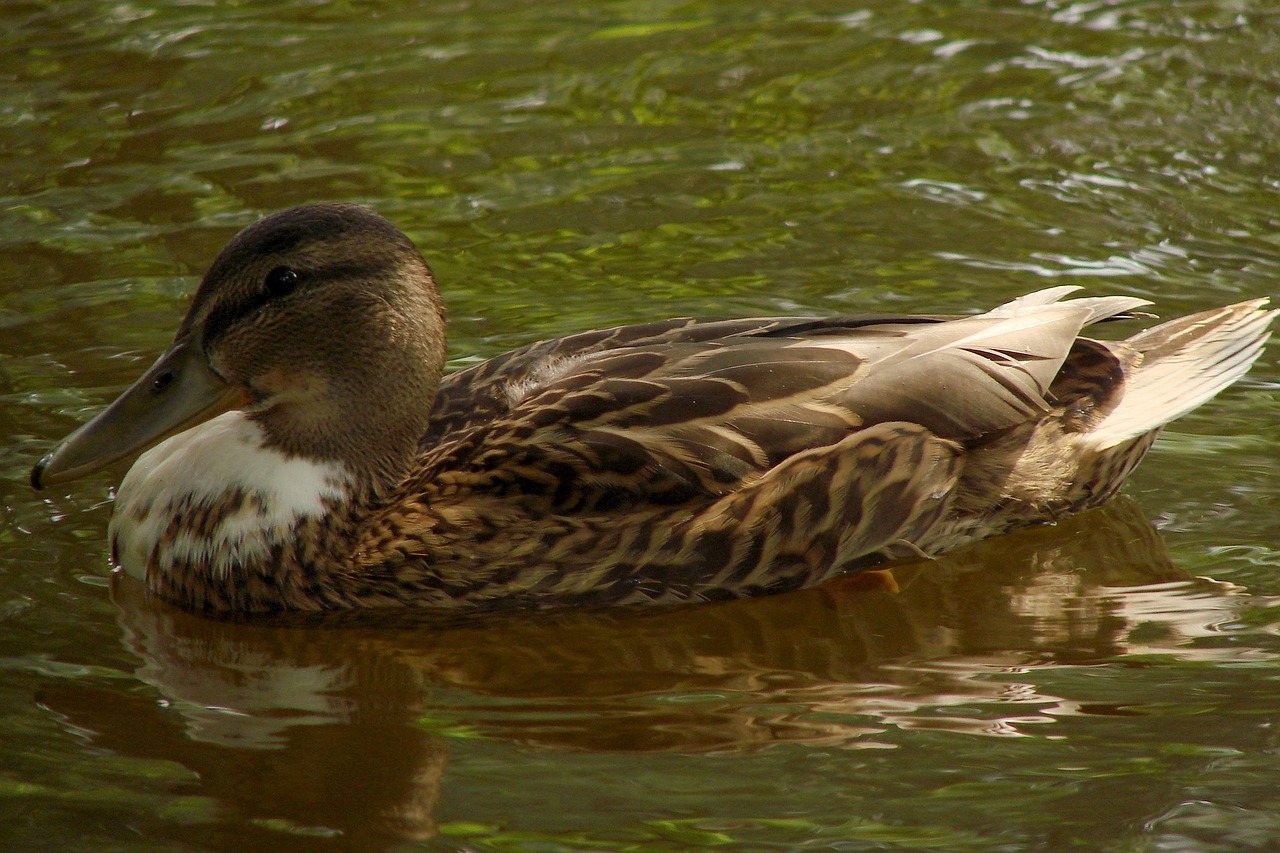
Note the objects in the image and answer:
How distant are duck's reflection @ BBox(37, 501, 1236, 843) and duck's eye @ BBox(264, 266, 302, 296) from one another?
43.7 inches

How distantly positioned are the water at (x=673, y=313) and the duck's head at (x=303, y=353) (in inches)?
25.0

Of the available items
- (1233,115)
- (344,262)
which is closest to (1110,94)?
(1233,115)

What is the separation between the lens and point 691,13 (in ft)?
36.3

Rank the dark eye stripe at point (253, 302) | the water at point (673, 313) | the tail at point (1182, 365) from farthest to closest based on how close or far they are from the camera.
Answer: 1. the tail at point (1182, 365)
2. the dark eye stripe at point (253, 302)
3. the water at point (673, 313)

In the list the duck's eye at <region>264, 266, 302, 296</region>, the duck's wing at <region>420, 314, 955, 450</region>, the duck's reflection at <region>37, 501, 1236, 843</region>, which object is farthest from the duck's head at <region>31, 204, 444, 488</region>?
the duck's reflection at <region>37, 501, 1236, 843</region>

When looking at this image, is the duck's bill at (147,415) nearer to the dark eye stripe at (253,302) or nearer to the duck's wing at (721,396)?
the dark eye stripe at (253,302)

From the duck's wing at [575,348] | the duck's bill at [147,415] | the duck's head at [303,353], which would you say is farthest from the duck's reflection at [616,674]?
the duck's wing at [575,348]

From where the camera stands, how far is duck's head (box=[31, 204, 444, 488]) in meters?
5.77

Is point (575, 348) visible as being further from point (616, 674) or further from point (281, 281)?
point (616, 674)

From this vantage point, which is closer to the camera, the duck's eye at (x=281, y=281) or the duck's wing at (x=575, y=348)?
the duck's eye at (x=281, y=281)

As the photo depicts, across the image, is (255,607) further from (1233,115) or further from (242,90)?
(1233,115)

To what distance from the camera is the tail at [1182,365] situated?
21.0 ft

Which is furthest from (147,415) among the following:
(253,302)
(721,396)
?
(721,396)

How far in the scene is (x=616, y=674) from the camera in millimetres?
5496
